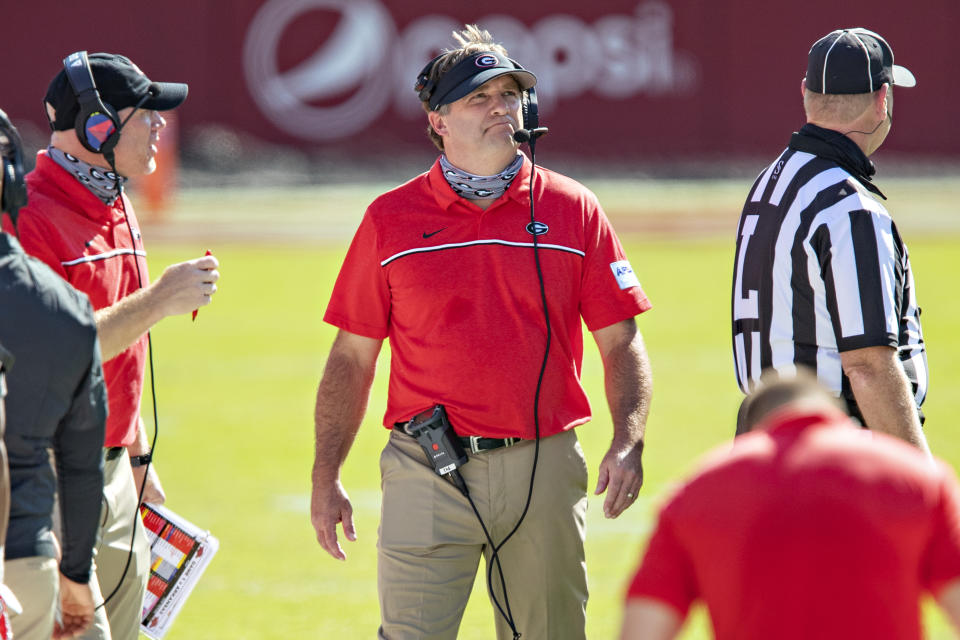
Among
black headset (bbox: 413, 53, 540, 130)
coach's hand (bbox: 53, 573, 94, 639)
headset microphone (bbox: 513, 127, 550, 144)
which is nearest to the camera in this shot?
coach's hand (bbox: 53, 573, 94, 639)

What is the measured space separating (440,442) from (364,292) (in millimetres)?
572

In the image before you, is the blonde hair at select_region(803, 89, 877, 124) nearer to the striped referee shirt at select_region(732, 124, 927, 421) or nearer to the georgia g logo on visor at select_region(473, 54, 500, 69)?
the striped referee shirt at select_region(732, 124, 927, 421)

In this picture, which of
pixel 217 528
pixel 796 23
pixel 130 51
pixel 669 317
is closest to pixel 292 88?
pixel 130 51

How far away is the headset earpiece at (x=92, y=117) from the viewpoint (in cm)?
411

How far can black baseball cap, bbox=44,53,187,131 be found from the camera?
164 inches

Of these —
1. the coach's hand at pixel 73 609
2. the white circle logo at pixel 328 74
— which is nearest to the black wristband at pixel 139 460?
the coach's hand at pixel 73 609

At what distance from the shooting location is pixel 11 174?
317 cm

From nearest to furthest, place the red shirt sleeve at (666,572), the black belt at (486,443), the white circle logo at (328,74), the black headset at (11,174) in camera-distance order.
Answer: the red shirt sleeve at (666,572) < the black headset at (11,174) < the black belt at (486,443) < the white circle logo at (328,74)

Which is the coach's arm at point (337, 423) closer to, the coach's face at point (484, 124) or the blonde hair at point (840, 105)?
the coach's face at point (484, 124)

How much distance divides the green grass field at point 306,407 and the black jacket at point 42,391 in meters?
3.24

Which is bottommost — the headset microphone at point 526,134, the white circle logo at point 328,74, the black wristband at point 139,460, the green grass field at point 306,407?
the green grass field at point 306,407

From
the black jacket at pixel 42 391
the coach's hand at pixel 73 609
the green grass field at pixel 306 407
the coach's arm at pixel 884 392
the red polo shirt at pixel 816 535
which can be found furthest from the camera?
the green grass field at pixel 306 407

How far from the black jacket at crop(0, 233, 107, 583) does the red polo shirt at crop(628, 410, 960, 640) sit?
4.77 ft

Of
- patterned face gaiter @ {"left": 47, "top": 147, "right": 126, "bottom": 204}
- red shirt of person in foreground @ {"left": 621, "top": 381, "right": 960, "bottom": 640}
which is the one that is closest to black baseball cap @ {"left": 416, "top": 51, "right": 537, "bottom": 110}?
patterned face gaiter @ {"left": 47, "top": 147, "right": 126, "bottom": 204}
